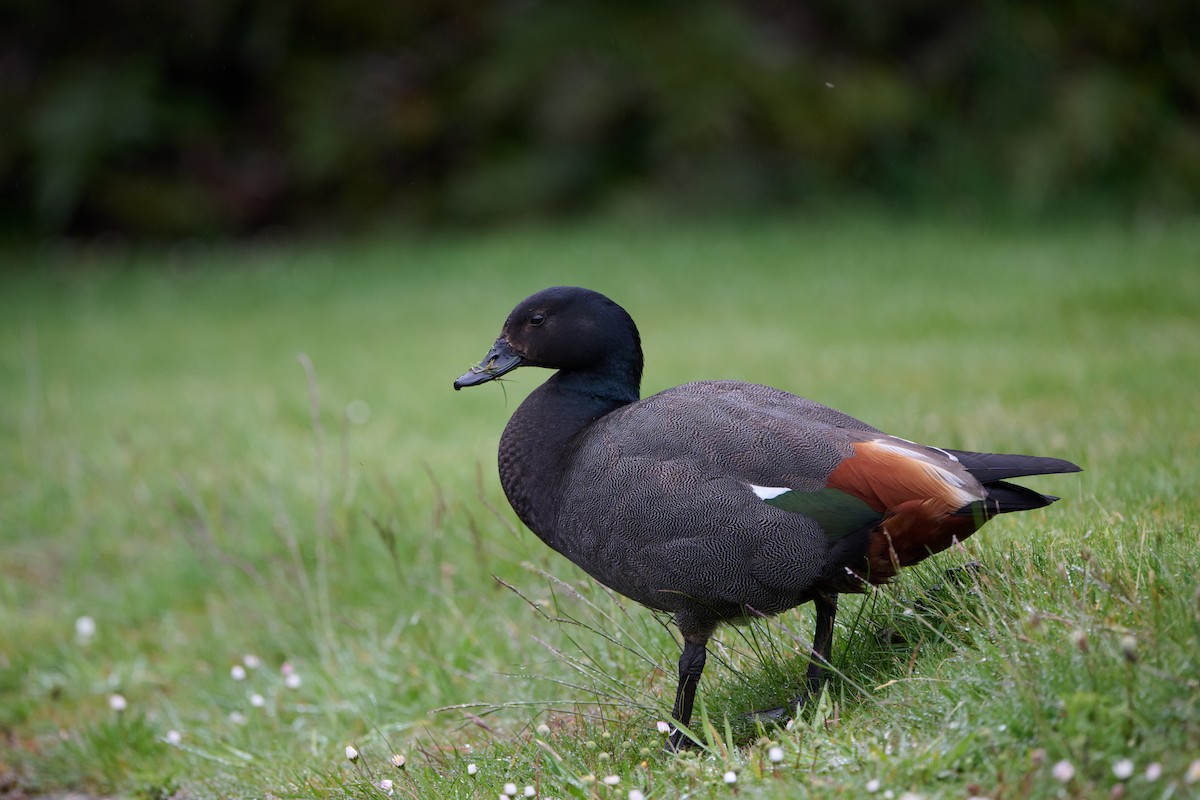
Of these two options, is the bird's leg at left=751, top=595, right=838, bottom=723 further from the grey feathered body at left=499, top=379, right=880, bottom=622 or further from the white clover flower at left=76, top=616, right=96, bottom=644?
the white clover flower at left=76, top=616, right=96, bottom=644

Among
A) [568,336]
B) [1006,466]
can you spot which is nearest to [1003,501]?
[1006,466]

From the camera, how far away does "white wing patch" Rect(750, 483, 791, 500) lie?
2.92m

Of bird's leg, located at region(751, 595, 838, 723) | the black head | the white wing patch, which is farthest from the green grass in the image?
the black head

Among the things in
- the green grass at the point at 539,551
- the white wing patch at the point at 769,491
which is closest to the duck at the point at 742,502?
the white wing patch at the point at 769,491

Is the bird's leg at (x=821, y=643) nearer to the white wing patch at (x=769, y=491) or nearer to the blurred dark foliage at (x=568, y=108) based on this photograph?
the white wing patch at (x=769, y=491)

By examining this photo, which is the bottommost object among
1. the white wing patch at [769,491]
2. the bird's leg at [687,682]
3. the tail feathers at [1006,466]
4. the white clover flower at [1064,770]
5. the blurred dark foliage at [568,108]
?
the bird's leg at [687,682]

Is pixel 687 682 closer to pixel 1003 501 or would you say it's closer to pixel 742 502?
pixel 742 502

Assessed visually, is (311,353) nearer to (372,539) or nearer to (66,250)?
(372,539)

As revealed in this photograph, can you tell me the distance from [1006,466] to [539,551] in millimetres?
1968

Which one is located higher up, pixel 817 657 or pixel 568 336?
pixel 568 336

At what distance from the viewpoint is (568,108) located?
11766mm

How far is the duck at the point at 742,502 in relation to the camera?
2865 millimetres

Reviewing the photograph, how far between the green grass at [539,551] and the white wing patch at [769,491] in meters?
0.40

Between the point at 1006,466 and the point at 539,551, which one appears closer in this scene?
the point at 1006,466
